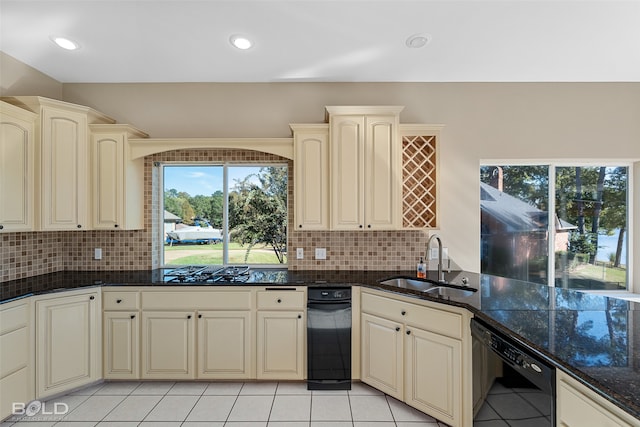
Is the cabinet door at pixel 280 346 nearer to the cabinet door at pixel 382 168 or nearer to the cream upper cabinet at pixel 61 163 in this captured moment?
the cabinet door at pixel 382 168

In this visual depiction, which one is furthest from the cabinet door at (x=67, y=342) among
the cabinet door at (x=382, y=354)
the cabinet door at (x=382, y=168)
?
the cabinet door at (x=382, y=168)

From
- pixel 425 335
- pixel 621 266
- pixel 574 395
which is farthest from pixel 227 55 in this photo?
pixel 621 266

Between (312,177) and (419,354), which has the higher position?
(312,177)

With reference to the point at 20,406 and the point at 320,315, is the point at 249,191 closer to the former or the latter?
the point at 320,315

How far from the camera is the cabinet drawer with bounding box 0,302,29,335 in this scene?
6.30 ft

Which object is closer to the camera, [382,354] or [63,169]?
[382,354]

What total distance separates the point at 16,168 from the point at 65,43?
3.55ft

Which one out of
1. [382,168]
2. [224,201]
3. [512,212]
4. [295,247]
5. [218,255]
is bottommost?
[218,255]

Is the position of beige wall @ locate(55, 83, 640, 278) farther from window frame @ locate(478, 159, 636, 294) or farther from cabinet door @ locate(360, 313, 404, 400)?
cabinet door @ locate(360, 313, 404, 400)

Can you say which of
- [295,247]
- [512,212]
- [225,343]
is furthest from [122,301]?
[512,212]

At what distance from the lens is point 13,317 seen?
1977 millimetres

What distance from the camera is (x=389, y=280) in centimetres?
258

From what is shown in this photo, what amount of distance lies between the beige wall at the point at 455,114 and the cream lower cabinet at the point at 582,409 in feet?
6.07

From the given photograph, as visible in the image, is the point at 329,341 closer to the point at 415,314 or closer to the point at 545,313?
the point at 415,314
